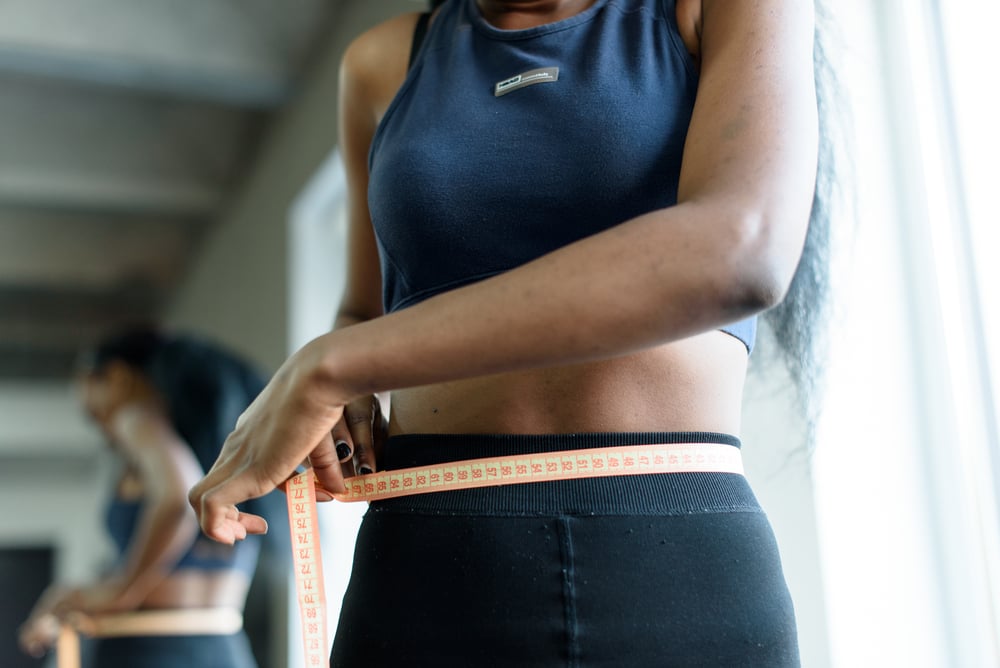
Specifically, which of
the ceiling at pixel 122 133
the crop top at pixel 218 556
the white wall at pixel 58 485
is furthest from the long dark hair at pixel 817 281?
the white wall at pixel 58 485

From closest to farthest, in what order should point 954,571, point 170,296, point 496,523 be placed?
point 496,523 → point 954,571 → point 170,296

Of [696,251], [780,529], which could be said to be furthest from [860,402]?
[696,251]

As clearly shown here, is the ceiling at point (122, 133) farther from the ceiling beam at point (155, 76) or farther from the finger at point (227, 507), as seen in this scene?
the finger at point (227, 507)

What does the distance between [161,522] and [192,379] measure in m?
0.54

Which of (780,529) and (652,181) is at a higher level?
(652,181)

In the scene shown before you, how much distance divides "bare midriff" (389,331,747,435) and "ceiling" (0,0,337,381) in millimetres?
3680

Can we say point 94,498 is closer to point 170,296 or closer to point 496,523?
point 170,296

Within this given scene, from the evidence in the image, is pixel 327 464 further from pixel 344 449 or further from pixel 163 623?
pixel 163 623

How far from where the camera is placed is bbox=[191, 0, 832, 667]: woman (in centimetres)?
63

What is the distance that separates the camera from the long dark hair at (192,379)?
285 centimetres

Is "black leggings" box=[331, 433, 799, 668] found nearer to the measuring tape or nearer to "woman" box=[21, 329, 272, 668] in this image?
the measuring tape

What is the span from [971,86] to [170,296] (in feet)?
23.9

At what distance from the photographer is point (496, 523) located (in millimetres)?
730

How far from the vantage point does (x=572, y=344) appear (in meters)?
0.62
